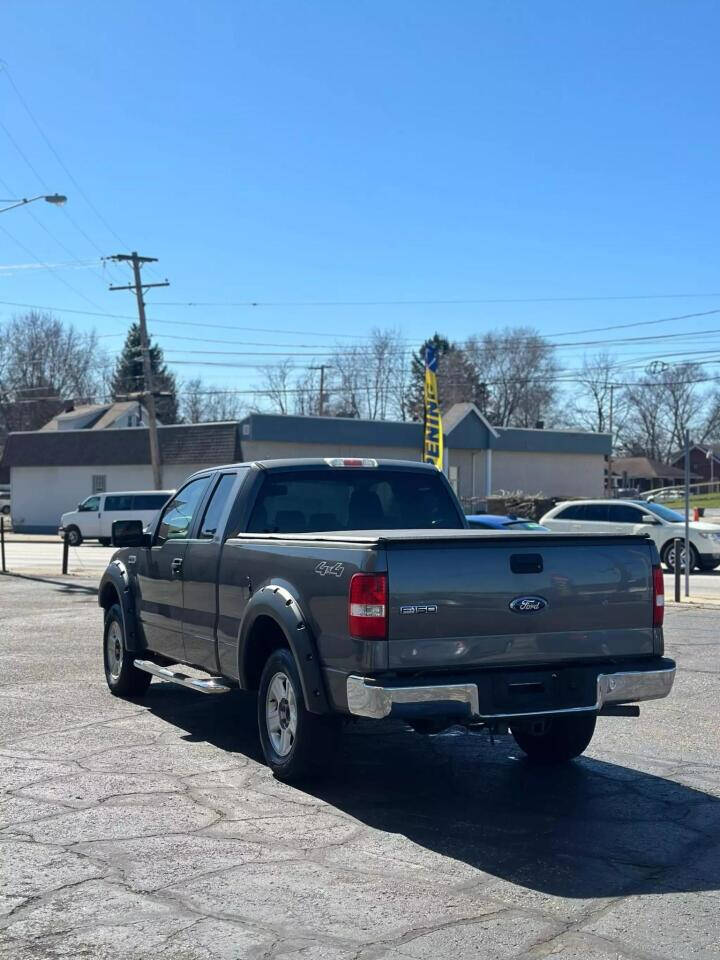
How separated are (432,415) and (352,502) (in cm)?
2614

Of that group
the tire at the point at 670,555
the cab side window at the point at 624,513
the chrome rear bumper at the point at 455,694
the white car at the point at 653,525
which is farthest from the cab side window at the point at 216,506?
the cab side window at the point at 624,513

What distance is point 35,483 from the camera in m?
56.2

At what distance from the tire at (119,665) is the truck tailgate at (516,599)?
423cm

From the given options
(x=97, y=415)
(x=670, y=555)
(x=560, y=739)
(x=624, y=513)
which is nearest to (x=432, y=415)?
(x=624, y=513)

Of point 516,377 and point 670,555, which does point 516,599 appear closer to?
point 670,555

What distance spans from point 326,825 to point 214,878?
1023mm

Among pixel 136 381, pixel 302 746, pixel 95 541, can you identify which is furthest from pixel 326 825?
pixel 136 381

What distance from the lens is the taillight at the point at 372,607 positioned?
20.0ft

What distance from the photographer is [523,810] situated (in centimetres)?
658

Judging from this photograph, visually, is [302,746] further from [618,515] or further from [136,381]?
[136,381]

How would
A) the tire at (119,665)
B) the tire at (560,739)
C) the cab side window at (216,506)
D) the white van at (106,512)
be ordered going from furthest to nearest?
the white van at (106,512) → the tire at (119,665) → the cab side window at (216,506) → the tire at (560,739)

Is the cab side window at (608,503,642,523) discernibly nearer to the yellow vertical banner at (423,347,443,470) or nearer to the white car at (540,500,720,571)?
the white car at (540,500,720,571)

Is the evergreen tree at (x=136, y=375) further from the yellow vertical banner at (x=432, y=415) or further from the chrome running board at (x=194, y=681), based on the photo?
the chrome running board at (x=194, y=681)

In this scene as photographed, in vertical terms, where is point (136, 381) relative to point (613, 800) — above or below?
above
